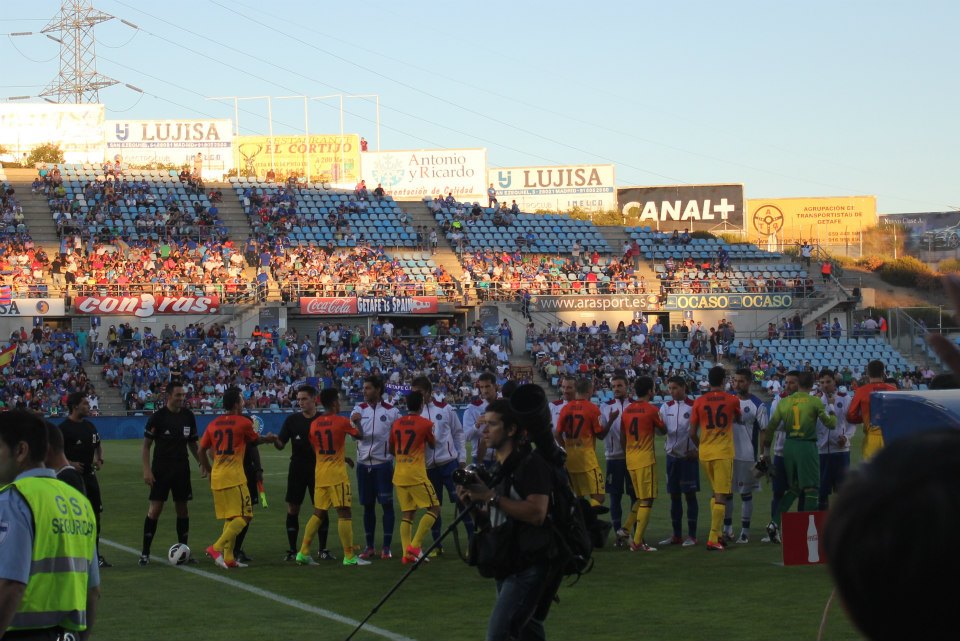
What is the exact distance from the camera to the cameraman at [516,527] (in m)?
6.47

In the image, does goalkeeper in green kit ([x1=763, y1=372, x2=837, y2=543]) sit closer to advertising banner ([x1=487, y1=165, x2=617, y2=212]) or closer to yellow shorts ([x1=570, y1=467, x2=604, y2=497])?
yellow shorts ([x1=570, y1=467, x2=604, y2=497])

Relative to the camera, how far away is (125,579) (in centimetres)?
1350

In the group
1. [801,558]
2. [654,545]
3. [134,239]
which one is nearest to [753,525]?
[654,545]

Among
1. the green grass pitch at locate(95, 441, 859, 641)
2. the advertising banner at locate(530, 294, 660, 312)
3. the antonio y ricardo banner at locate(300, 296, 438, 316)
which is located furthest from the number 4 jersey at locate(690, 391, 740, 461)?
the advertising banner at locate(530, 294, 660, 312)

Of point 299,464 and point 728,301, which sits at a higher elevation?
point 728,301

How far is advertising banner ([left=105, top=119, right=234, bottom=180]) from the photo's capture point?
72.2m

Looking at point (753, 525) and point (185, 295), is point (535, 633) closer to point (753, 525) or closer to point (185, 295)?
point (753, 525)

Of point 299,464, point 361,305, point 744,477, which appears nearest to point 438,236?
point 361,305

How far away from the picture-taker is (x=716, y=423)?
14.7m

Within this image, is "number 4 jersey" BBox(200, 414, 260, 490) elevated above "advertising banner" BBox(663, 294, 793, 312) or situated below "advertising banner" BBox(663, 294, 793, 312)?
below

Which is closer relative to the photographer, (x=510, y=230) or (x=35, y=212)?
(x=35, y=212)

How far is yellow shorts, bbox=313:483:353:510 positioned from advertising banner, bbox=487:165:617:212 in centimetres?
6925

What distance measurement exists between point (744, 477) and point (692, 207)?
221ft

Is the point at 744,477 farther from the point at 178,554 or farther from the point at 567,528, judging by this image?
the point at 567,528
